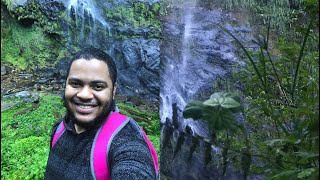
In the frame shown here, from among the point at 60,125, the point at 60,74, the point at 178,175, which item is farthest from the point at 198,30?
the point at 60,74

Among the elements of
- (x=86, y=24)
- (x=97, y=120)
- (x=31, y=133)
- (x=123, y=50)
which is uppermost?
(x=97, y=120)

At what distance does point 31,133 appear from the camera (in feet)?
20.5

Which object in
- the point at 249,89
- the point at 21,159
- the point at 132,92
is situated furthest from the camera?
the point at 132,92

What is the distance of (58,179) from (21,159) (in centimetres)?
381

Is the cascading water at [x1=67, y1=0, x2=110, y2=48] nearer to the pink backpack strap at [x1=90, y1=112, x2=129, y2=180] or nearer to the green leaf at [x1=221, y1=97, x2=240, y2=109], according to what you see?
the pink backpack strap at [x1=90, y1=112, x2=129, y2=180]

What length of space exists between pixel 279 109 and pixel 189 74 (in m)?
0.82

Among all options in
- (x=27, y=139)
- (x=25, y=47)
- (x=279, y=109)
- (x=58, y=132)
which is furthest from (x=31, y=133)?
(x=279, y=109)

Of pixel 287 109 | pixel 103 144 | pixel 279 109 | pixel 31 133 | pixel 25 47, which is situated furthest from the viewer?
pixel 25 47

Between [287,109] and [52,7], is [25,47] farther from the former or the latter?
[287,109]

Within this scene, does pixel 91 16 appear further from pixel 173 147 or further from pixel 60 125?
pixel 60 125

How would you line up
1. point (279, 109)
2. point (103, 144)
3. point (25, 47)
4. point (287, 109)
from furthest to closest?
point (25, 47)
point (279, 109)
point (287, 109)
point (103, 144)

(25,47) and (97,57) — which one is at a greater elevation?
(97,57)

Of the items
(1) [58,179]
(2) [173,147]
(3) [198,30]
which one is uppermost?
(3) [198,30]

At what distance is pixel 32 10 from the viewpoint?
8242 millimetres
